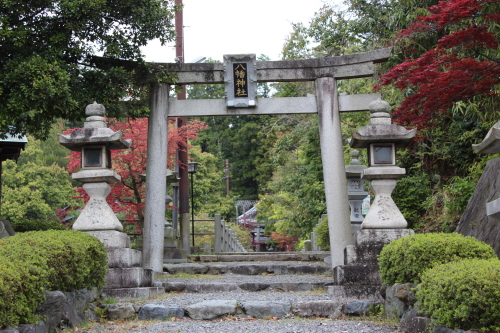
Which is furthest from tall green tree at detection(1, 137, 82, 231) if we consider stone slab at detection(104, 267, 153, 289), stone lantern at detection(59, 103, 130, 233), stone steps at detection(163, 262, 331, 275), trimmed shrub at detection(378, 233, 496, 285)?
trimmed shrub at detection(378, 233, 496, 285)

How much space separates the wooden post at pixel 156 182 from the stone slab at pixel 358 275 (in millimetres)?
3737

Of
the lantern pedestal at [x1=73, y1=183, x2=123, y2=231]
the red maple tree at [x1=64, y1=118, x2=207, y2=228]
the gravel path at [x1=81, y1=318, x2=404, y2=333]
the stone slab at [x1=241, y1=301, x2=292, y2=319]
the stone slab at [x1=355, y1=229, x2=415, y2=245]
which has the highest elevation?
the red maple tree at [x1=64, y1=118, x2=207, y2=228]

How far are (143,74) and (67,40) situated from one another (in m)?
1.56

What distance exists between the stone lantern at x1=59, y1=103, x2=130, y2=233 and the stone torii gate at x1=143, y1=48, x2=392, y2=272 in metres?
2.39

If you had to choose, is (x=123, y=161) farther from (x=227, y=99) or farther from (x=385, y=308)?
(x=385, y=308)

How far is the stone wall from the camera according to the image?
23.1 ft

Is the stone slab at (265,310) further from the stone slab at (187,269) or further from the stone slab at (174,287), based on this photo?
the stone slab at (187,269)

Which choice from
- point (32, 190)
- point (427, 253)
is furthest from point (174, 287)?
point (32, 190)

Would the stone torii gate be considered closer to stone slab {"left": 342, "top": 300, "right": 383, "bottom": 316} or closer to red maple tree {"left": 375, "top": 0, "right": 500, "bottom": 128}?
red maple tree {"left": 375, "top": 0, "right": 500, "bottom": 128}

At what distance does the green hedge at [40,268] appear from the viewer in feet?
12.7

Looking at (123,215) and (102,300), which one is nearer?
(102,300)

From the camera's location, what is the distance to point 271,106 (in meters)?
10.0

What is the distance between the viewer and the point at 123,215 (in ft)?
50.6

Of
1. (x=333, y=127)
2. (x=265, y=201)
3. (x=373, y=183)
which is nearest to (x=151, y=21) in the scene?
(x=333, y=127)
